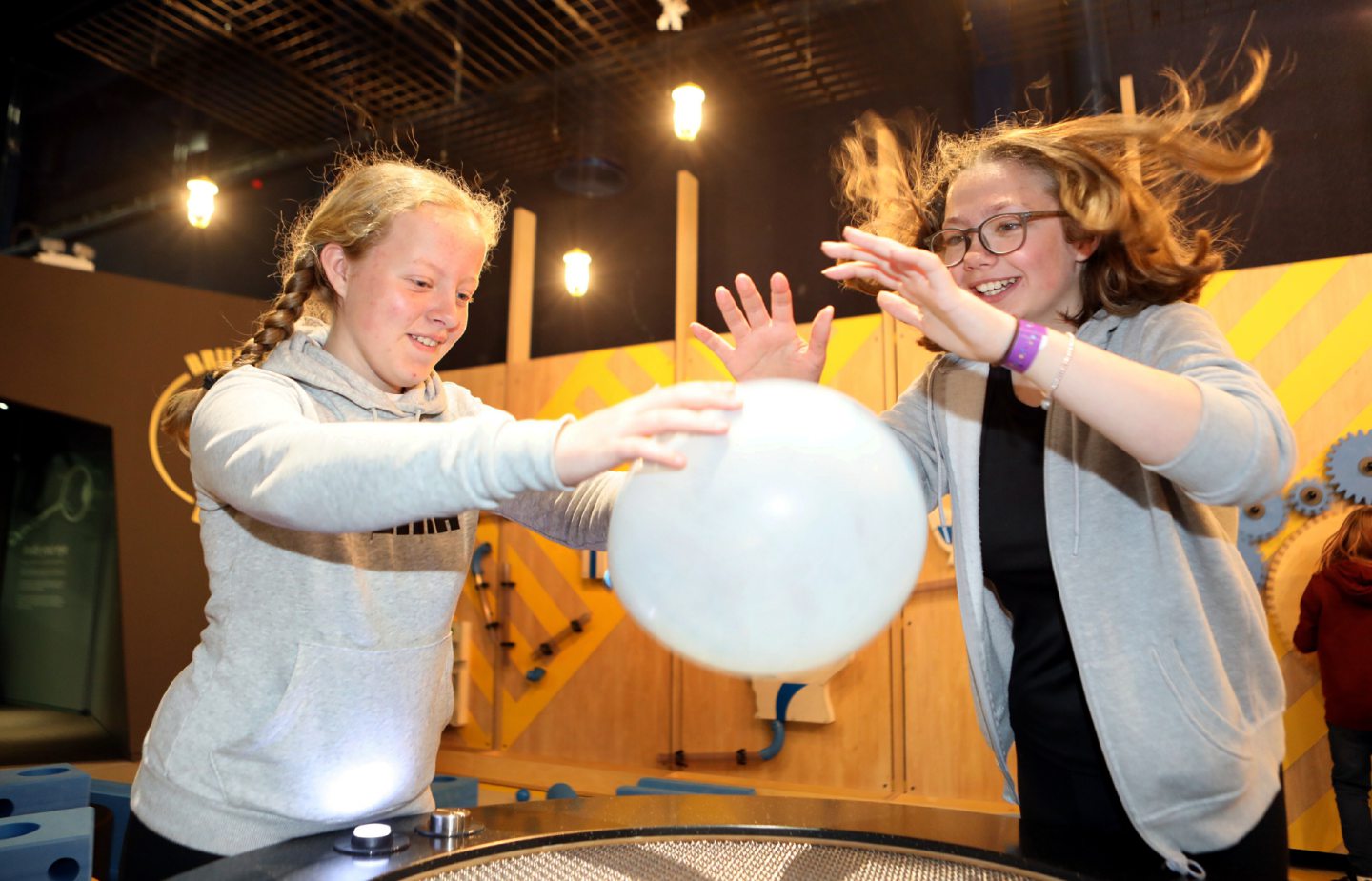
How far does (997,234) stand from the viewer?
4.18 feet

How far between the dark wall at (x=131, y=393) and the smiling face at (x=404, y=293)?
308cm

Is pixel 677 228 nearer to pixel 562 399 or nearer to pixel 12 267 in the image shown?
pixel 562 399

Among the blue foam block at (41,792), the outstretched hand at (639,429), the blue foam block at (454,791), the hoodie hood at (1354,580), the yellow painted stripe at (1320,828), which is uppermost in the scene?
the outstretched hand at (639,429)

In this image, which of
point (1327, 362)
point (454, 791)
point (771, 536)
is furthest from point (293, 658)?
point (1327, 362)

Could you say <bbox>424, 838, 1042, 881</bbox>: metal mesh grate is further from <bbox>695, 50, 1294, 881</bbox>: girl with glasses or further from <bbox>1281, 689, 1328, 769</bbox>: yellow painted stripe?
<bbox>1281, 689, 1328, 769</bbox>: yellow painted stripe

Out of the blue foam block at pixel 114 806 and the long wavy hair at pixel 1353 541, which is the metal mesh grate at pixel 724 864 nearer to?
the blue foam block at pixel 114 806

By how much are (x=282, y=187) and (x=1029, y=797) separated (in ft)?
20.3

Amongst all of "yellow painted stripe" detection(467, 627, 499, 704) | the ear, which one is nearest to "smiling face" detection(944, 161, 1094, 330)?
the ear

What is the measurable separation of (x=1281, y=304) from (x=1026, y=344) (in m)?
3.41

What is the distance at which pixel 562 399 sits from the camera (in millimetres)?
5340

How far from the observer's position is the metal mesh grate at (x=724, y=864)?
0.98m

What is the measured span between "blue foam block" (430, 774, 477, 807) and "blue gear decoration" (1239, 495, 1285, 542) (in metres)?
3.06

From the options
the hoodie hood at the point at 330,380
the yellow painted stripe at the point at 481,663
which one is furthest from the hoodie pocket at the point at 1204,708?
the yellow painted stripe at the point at 481,663

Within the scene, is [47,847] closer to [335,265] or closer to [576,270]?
[335,265]
